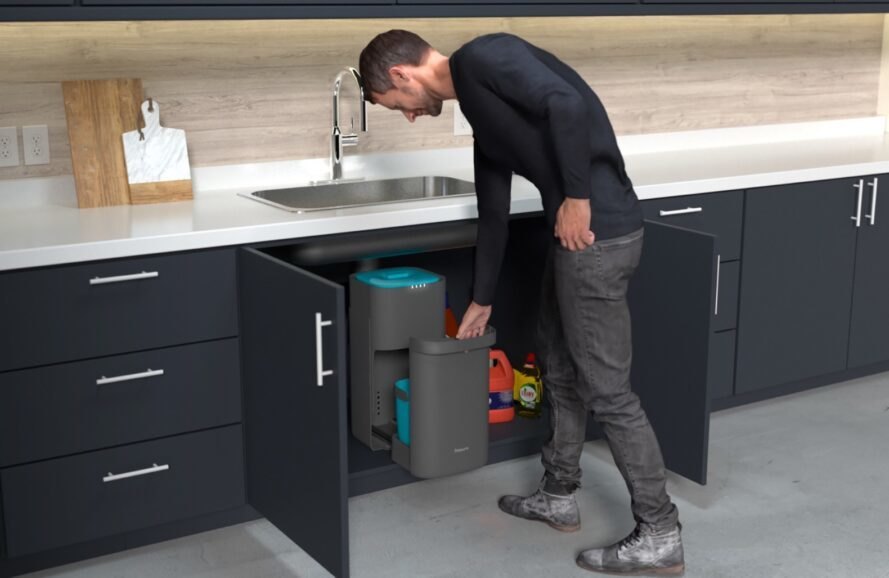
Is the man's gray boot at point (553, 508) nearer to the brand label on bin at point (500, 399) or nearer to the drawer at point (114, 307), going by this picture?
the brand label on bin at point (500, 399)

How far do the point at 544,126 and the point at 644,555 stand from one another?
101cm

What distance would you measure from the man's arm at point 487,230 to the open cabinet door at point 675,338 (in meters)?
0.39

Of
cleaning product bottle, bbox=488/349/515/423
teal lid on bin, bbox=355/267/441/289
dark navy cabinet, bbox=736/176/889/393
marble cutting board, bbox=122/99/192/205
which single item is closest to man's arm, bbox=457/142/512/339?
teal lid on bin, bbox=355/267/441/289

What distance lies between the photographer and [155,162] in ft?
9.70

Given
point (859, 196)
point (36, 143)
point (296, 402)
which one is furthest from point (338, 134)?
point (859, 196)

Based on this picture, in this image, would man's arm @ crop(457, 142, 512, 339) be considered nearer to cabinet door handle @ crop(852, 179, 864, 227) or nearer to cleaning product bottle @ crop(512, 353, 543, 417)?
cleaning product bottle @ crop(512, 353, 543, 417)

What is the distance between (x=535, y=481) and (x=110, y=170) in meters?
1.40

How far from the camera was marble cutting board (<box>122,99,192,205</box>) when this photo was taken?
2916mm

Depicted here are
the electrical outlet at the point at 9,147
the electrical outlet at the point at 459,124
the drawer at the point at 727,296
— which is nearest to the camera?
the electrical outlet at the point at 9,147

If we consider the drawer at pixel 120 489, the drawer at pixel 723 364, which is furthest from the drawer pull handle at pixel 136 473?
the drawer at pixel 723 364

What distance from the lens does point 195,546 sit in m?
2.76

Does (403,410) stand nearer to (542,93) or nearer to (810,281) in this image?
(542,93)

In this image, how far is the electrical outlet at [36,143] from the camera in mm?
2889

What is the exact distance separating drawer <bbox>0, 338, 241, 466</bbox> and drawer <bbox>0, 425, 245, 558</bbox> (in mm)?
33
